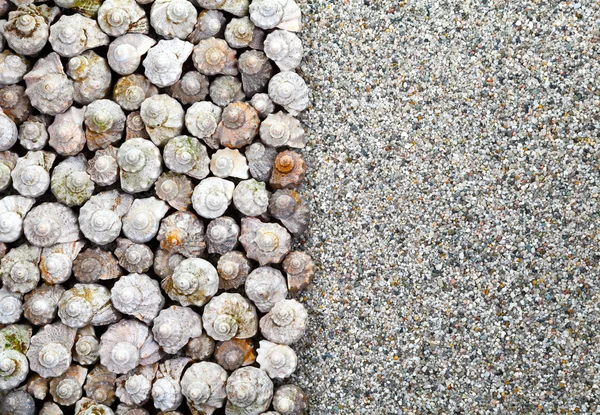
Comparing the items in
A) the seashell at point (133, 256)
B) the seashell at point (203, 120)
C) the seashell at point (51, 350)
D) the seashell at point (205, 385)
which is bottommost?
the seashell at point (51, 350)

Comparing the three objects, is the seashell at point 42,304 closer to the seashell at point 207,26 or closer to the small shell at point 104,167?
the small shell at point 104,167

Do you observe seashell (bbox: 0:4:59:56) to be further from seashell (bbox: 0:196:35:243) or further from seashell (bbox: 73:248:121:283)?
seashell (bbox: 73:248:121:283)

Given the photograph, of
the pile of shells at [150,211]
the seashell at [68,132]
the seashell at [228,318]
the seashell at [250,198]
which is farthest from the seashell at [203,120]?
the seashell at [228,318]

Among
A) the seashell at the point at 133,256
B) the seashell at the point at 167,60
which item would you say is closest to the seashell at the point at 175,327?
the seashell at the point at 133,256

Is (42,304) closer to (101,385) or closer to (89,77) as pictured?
(101,385)

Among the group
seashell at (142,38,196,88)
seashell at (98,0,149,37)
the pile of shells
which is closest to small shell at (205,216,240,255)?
the pile of shells

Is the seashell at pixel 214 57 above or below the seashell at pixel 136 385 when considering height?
above
